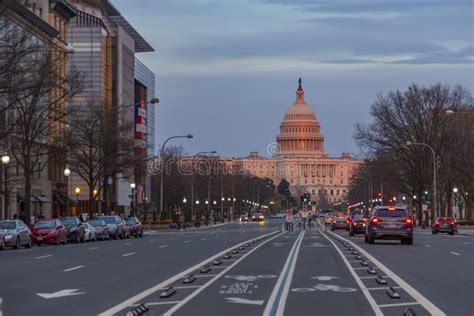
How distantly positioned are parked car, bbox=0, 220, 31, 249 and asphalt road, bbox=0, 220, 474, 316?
1157cm

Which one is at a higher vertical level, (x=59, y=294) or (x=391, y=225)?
(x=391, y=225)

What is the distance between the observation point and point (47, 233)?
53094 mm

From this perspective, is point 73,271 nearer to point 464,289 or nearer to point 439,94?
point 464,289

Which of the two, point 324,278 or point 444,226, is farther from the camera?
point 444,226

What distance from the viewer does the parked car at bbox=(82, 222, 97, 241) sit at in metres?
59.7

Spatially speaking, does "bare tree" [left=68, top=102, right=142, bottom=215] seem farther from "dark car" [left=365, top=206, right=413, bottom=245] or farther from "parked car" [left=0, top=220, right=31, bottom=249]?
"dark car" [left=365, top=206, right=413, bottom=245]

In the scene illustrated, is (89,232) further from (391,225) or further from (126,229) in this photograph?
(391,225)

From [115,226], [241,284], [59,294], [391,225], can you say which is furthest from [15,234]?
[59,294]

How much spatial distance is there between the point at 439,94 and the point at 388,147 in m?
6.73

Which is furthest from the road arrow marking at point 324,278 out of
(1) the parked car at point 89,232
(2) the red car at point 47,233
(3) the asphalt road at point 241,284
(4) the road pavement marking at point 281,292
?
(1) the parked car at point 89,232

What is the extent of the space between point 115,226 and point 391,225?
24263mm

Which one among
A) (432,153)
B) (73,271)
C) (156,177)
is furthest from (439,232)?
(156,177)

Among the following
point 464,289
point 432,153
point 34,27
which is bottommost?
point 464,289

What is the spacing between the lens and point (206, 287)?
2134cm
